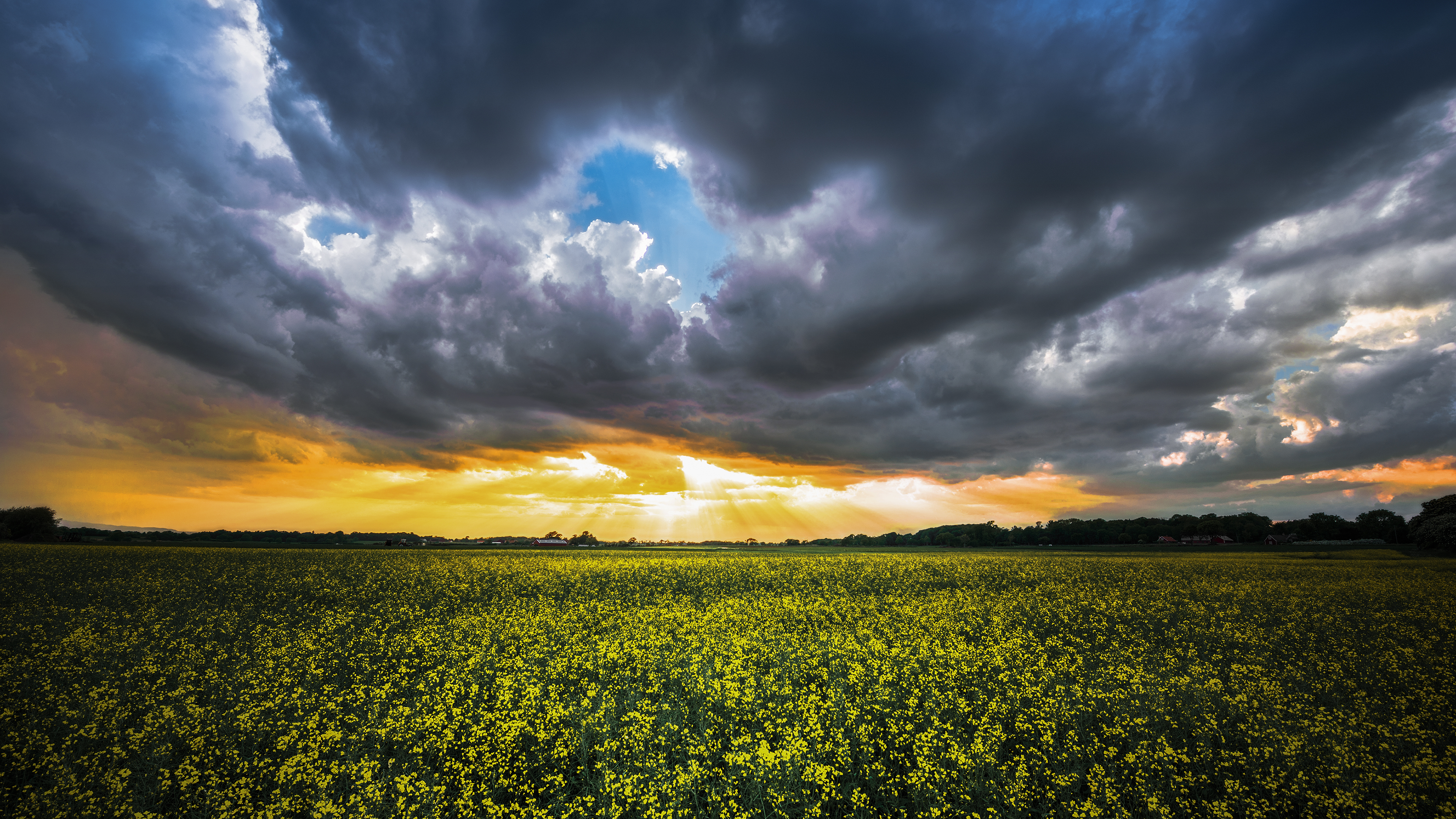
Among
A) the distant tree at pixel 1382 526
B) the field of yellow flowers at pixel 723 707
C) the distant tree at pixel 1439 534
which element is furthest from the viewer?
the distant tree at pixel 1382 526

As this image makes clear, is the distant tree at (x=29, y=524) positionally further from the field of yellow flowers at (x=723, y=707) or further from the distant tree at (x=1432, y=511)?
the distant tree at (x=1432, y=511)

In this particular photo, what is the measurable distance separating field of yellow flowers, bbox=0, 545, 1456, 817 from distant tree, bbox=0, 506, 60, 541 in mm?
81976

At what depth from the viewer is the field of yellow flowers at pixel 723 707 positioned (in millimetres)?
10172

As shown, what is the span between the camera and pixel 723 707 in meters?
13.4

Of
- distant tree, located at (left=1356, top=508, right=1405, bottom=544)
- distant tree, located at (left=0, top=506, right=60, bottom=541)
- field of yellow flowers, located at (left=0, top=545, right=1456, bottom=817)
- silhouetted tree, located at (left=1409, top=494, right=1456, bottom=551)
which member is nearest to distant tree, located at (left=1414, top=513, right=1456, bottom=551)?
silhouetted tree, located at (left=1409, top=494, right=1456, bottom=551)

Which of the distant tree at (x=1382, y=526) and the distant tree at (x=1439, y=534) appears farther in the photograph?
the distant tree at (x=1382, y=526)

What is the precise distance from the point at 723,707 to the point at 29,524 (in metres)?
122

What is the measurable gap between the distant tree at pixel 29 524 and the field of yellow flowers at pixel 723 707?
81976 millimetres

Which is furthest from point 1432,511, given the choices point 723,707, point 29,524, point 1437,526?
point 29,524

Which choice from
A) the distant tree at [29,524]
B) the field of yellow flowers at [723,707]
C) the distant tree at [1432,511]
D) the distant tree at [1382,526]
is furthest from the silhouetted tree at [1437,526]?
the distant tree at [29,524]

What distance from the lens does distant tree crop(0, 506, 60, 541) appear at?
74312 millimetres

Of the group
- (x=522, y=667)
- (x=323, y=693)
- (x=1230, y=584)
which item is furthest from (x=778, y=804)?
(x=1230, y=584)

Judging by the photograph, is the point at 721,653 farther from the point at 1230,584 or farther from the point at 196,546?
the point at 196,546

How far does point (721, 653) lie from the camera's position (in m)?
16.9
